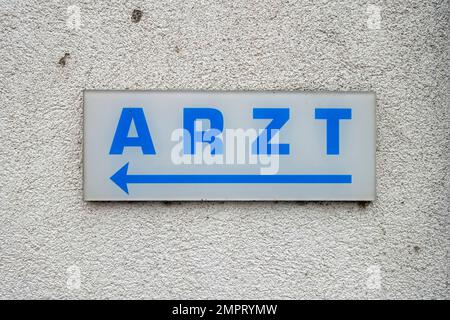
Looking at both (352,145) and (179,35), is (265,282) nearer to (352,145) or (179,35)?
(352,145)

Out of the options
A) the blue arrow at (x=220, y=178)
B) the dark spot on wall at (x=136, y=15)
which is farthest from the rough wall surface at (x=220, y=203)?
the blue arrow at (x=220, y=178)

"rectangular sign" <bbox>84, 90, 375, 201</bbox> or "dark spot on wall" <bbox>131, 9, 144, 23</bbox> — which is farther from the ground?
"dark spot on wall" <bbox>131, 9, 144, 23</bbox>

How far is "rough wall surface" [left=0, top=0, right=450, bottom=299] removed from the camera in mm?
2434

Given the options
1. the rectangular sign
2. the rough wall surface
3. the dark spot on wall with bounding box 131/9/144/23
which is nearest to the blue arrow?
the rectangular sign

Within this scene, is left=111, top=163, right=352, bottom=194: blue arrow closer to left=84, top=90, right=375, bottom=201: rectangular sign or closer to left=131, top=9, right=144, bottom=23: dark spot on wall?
left=84, top=90, right=375, bottom=201: rectangular sign

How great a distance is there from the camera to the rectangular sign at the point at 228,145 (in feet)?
7.84

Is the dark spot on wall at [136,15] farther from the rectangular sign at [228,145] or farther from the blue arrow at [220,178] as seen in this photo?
the blue arrow at [220,178]

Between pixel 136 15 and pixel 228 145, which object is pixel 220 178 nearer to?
pixel 228 145

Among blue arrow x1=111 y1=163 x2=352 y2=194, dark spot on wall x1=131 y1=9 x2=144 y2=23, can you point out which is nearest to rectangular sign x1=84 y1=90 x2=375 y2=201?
blue arrow x1=111 y1=163 x2=352 y2=194

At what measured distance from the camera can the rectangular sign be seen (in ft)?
7.84

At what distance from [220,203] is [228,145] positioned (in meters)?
0.34

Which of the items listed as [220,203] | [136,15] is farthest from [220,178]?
[136,15]

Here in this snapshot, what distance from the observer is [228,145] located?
2.41m
